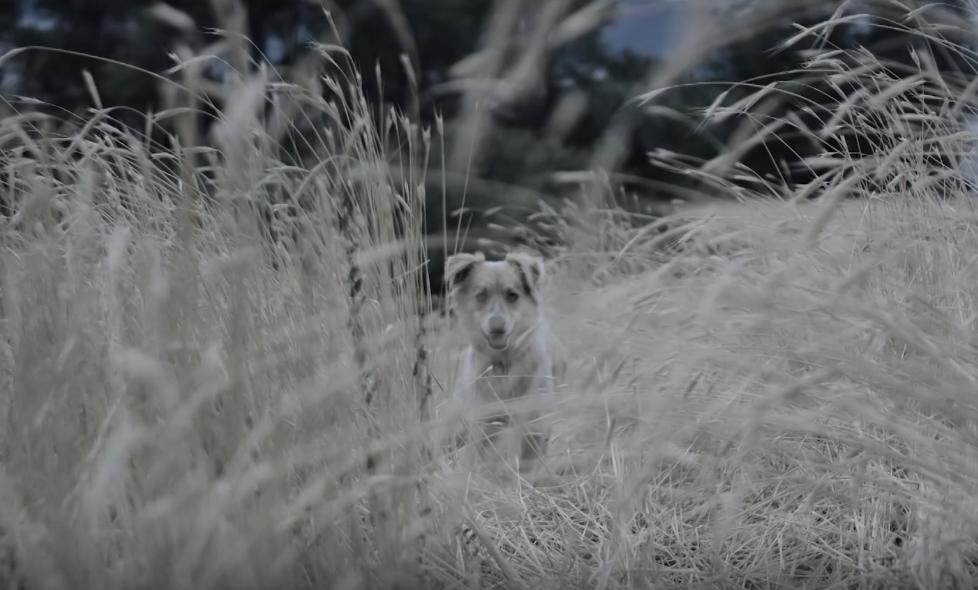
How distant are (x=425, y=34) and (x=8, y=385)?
901 cm

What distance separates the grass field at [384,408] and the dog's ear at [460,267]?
1659 mm

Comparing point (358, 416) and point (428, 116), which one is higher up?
point (358, 416)

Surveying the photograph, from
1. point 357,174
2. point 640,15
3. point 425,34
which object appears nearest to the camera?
point 640,15

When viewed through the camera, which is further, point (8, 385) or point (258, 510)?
point (8, 385)

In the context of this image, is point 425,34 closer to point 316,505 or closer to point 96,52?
point 96,52

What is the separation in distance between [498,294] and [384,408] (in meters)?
2.45

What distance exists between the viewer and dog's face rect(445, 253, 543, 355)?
482 centimetres

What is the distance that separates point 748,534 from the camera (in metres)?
2.84

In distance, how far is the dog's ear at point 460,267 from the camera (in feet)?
15.6

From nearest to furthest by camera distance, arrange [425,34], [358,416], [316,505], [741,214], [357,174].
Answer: [316,505] → [358,416] → [357,174] → [741,214] → [425,34]

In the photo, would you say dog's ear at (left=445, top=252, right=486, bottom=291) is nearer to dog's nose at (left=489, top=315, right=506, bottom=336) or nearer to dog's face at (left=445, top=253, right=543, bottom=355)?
dog's face at (left=445, top=253, right=543, bottom=355)

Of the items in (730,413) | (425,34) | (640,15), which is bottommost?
(425,34)

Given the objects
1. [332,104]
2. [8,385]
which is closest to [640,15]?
[332,104]

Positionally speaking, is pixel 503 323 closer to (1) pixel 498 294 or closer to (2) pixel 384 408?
(1) pixel 498 294
